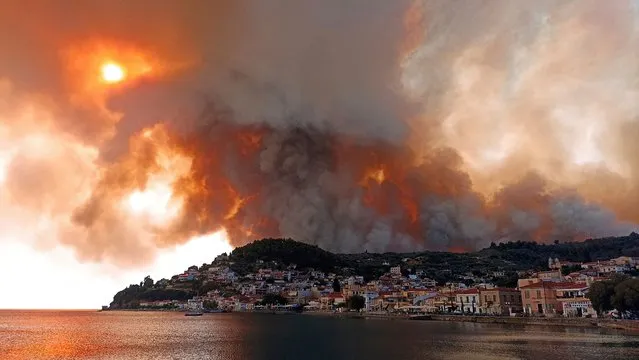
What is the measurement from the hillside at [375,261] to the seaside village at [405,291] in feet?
9.53

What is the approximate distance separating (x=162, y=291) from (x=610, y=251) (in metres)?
146

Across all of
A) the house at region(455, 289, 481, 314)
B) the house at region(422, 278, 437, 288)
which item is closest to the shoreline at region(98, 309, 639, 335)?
the house at region(455, 289, 481, 314)

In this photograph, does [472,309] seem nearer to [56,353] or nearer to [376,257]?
[56,353]

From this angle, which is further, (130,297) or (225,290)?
(130,297)

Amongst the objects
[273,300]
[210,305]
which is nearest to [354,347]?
[273,300]

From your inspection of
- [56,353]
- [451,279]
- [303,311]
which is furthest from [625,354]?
[451,279]

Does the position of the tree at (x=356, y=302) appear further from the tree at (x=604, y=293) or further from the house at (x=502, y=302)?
the tree at (x=604, y=293)

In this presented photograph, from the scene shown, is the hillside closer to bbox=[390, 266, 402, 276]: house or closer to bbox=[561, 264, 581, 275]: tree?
bbox=[390, 266, 402, 276]: house

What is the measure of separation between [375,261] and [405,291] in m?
77.6

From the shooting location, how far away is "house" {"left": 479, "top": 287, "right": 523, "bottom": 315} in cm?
7500

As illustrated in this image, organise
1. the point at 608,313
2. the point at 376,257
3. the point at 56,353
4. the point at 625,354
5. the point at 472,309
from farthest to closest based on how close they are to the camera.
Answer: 1. the point at 376,257
2. the point at 472,309
3. the point at 608,313
4. the point at 56,353
5. the point at 625,354

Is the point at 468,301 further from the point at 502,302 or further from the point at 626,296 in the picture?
the point at 626,296

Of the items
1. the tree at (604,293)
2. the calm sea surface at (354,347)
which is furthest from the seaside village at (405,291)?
the calm sea surface at (354,347)

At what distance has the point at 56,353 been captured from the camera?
39.8 m
